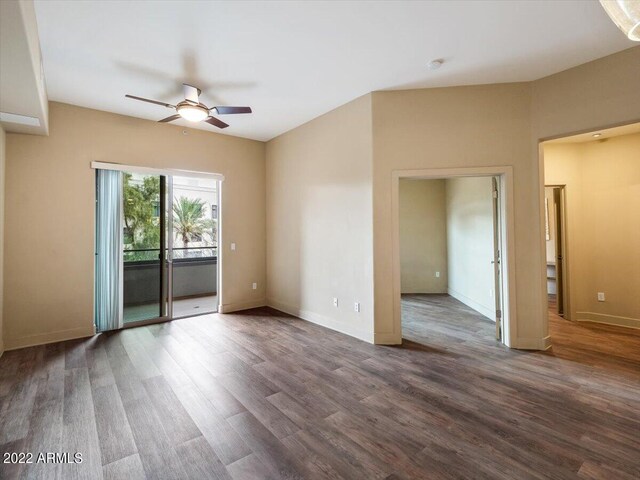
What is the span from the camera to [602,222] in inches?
180

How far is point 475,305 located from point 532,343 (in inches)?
74.3

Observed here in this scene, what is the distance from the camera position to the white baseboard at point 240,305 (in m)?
5.20

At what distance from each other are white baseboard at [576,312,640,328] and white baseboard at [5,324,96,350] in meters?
7.56

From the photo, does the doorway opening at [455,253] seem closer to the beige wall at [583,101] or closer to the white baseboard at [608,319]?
the beige wall at [583,101]

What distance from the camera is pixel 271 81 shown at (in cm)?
347

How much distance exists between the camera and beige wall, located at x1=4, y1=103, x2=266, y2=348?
360 centimetres

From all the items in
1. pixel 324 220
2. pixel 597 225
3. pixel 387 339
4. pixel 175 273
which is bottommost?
pixel 387 339

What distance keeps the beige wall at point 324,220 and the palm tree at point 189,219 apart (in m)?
1.89

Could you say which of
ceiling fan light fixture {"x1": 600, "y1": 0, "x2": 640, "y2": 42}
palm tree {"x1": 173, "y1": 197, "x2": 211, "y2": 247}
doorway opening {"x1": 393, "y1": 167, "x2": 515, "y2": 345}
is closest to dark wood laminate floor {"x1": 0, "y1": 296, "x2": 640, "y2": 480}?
doorway opening {"x1": 393, "y1": 167, "x2": 515, "y2": 345}

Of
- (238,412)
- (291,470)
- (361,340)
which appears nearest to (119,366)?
(238,412)

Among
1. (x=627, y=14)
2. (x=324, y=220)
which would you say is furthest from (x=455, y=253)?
(x=627, y=14)

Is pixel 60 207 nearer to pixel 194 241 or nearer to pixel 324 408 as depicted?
pixel 194 241

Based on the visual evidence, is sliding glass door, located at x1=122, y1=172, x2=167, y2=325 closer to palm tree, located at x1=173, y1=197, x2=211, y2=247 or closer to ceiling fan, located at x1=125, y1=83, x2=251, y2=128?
palm tree, located at x1=173, y1=197, x2=211, y2=247

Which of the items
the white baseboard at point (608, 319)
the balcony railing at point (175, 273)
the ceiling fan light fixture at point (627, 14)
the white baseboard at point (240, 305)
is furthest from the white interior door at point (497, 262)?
the balcony railing at point (175, 273)
